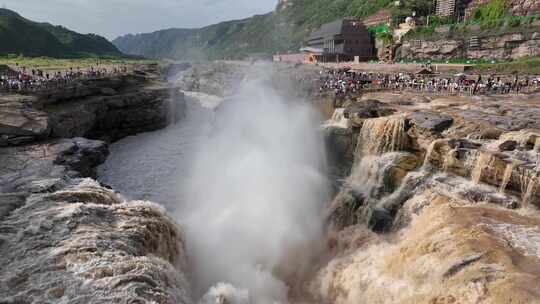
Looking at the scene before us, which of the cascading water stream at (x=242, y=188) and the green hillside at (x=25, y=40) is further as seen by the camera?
the green hillside at (x=25, y=40)

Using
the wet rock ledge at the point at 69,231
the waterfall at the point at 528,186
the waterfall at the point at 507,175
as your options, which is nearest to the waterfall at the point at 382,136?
the waterfall at the point at 507,175

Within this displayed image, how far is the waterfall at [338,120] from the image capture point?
2319 centimetres

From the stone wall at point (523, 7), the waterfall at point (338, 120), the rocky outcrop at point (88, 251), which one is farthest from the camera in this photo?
the stone wall at point (523, 7)

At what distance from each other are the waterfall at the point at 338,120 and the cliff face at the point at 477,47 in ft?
87.7

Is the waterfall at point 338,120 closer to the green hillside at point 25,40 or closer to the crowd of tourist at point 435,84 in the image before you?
the crowd of tourist at point 435,84

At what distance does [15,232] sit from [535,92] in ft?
92.0

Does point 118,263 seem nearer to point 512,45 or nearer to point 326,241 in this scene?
point 326,241

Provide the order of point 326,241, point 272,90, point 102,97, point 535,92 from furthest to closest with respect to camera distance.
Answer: point 272,90
point 102,97
point 535,92
point 326,241

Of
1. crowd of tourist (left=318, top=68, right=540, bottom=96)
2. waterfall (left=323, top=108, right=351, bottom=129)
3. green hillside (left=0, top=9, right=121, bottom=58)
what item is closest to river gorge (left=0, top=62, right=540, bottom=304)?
waterfall (left=323, top=108, right=351, bottom=129)

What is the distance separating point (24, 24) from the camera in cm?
10138

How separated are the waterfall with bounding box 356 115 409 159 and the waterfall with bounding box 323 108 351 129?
104 inches

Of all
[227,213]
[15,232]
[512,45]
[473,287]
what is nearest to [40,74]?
[227,213]

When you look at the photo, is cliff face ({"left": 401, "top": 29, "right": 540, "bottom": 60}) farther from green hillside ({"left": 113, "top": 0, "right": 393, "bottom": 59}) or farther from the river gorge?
green hillside ({"left": 113, "top": 0, "right": 393, "bottom": 59})

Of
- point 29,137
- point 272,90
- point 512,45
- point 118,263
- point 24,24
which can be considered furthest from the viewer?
point 24,24
